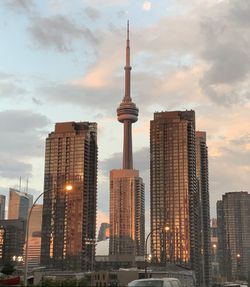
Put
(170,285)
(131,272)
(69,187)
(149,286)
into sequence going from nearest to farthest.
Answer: (149,286)
(170,285)
(69,187)
(131,272)

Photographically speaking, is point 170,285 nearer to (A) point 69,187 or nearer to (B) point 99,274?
(A) point 69,187

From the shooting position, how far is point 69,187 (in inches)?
1567

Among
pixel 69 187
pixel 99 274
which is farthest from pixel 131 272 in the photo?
pixel 69 187

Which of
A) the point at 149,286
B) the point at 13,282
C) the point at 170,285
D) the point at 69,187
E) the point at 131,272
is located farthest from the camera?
the point at 131,272

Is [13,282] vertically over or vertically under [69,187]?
under

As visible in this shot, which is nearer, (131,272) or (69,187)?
(69,187)

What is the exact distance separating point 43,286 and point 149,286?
6.74 meters

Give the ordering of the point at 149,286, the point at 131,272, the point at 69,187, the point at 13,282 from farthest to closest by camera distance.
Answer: the point at 131,272, the point at 69,187, the point at 13,282, the point at 149,286

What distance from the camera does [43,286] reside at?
3012 centimetres

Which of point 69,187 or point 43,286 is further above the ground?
point 69,187

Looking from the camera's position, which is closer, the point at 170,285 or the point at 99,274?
the point at 170,285

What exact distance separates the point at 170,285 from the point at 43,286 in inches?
278

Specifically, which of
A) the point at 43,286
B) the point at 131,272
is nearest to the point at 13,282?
the point at 43,286

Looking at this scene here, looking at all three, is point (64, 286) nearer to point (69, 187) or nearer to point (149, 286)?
point (149, 286)
